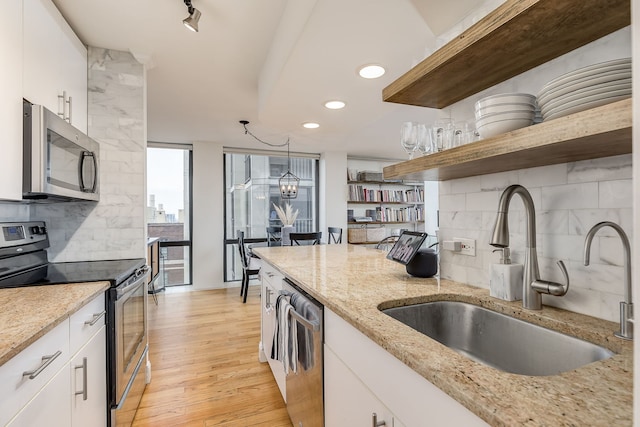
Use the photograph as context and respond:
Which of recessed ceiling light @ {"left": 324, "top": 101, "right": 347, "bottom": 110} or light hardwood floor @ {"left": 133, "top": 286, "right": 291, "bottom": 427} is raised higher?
recessed ceiling light @ {"left": 324, "top": 101, "right": 347, "bottom": 110}

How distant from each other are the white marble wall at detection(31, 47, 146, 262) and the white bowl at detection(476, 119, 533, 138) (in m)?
2.24

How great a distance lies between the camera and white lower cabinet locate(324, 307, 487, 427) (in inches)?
25.8

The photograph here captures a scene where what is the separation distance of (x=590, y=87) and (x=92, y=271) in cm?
231

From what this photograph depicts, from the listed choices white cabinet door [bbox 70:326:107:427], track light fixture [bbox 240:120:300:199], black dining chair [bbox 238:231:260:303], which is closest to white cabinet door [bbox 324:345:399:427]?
white cabinet door [bbox 70:326:107:427]

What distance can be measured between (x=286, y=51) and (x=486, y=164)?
4.48ft

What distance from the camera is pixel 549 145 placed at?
0.78 m

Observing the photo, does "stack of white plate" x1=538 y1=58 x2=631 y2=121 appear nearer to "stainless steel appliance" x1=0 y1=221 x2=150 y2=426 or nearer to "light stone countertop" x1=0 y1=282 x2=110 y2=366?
"light stone countertop" x1=0 y1=282 x2=110 y2=366

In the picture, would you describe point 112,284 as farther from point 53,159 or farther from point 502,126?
point 502,126

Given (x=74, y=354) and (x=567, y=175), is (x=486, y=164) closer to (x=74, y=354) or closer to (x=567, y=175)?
(x=567, y=175)

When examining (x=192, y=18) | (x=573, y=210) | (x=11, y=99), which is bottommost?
(x=573, y=210)

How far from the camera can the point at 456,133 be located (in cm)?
131

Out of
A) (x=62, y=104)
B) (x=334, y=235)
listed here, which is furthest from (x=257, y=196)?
(x=62, y=104)

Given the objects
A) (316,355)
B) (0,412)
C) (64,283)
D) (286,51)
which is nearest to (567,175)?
(316,355)

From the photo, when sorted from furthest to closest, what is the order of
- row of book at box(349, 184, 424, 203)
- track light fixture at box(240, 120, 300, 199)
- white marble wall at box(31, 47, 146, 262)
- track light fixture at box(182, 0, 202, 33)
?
row of book at box(349, 184, 424, 203) → track light fixture at box(240, 120, 300, 199) → white marble wall at box(31, 47, 146, 262) → track light fixture at box(182, 0, 202, 33)
